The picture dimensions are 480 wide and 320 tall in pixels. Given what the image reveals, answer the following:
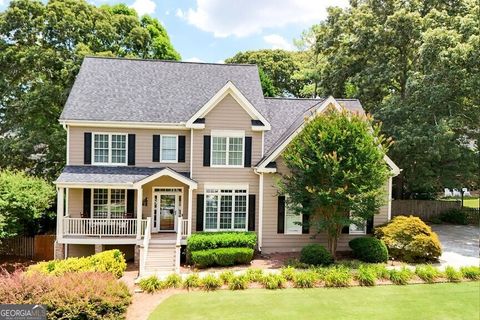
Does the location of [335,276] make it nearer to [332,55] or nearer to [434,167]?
[434,167]

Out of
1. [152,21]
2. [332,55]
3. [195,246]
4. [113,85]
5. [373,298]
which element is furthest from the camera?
[152,21]

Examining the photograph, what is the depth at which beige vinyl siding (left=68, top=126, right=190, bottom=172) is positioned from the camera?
19125 mm

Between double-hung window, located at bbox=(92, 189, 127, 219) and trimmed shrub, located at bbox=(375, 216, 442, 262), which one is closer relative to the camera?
trimmed shrub, located at bbox=(375, 216, 442, 262)

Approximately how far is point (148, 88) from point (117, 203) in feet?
21.5

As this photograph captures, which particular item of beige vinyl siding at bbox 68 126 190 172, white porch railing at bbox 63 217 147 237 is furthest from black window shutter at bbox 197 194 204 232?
white porch railing at bbox 63 217 147 237

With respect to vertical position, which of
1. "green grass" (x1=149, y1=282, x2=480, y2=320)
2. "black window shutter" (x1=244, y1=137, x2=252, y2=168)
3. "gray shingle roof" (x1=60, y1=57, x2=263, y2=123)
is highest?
"gray shingle roof" (x1=60, y1=57, x2=263, y2=123)

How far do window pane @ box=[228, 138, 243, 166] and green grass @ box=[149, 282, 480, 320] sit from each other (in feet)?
24.8

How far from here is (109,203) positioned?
756 inches

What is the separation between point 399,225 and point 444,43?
1173 centimetres

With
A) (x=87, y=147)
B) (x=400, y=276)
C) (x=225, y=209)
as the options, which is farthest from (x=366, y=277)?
(x=87, y=147)

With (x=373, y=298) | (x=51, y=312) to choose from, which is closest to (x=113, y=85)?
(x=51, y=312)

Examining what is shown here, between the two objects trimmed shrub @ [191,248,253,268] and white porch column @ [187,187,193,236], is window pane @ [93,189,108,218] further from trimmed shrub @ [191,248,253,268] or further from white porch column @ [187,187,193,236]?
trimmed shrub @ [191,248,253,268]

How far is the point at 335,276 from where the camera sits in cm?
1401

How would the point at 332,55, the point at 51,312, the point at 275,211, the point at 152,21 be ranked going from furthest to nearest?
the point at 152,21, the point at 332,55, the point at 275,211, the point at 51,312
